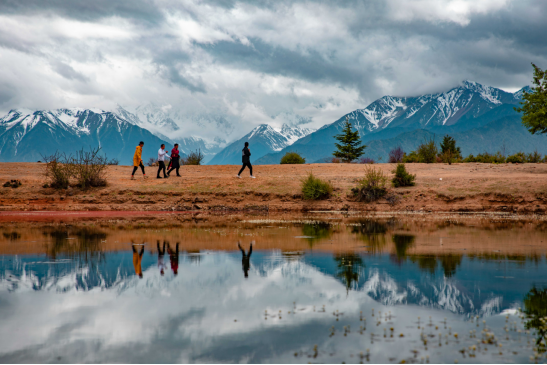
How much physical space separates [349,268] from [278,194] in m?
19.2

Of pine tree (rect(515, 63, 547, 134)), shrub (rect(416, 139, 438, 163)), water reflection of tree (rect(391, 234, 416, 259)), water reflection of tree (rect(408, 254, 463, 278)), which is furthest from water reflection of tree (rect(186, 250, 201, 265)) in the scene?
shrub (rect(416, 139, 438, 163))

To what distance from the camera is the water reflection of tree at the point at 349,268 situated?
891 centimetres

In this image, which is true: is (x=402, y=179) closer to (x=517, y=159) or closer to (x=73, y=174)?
(x=517, y=159)

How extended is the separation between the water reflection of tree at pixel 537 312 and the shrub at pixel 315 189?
66.5 feet

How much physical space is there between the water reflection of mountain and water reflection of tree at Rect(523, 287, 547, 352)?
190mm

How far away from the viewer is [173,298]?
785cm

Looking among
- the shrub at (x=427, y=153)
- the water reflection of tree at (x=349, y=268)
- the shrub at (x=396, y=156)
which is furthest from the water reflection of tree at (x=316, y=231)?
the shrub at (x=396, y=156)

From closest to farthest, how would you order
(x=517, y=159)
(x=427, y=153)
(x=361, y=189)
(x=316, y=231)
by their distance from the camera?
1. (x=316, y=231)
2. (x=361, y=189)
3. (x=517, y=159)
4. (x=427, y=153)

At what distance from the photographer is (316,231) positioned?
17344 millimetres

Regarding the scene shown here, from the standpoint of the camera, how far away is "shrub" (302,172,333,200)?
92.6 ft

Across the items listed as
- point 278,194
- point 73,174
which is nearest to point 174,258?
point 278,194

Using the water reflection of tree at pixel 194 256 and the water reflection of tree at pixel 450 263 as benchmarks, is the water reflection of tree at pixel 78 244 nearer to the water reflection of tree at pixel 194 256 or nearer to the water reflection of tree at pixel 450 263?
the water reflection of tree at pixel 194 256

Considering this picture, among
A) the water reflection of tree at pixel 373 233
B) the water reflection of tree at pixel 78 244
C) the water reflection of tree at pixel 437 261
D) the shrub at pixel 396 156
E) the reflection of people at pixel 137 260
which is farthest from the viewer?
the shrub at pixel 396 156

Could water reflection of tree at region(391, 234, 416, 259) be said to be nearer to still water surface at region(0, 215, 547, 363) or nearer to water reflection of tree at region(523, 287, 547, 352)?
still water surface at region(0, 215, 547, 363)
